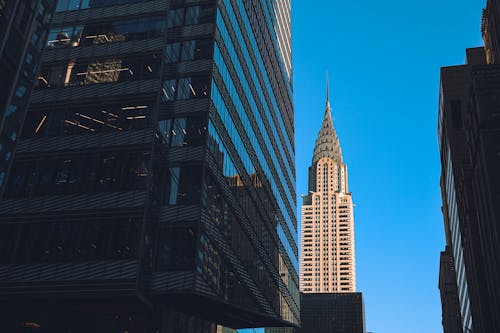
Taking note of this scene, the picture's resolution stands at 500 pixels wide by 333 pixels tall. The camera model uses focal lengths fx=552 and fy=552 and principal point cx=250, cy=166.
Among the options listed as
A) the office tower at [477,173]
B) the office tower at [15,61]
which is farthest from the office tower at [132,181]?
the office tower at [477,173]

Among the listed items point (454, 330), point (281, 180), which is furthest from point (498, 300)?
point (454, 330)

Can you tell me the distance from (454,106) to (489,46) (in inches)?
504

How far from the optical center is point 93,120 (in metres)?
45.7

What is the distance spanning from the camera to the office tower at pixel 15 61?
92.4ft

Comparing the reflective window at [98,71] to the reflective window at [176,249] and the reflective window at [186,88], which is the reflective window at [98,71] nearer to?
the reflective window at [186,88]

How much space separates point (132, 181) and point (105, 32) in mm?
15890

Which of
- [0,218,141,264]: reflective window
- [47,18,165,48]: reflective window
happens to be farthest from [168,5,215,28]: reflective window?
[0,218,141,264]: reflective window

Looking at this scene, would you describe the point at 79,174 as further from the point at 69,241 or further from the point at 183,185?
the point at 183,185

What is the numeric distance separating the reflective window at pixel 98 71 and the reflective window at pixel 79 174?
7.45m

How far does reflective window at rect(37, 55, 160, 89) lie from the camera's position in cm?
4678

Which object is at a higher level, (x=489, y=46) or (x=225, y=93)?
(x=489, y=46)

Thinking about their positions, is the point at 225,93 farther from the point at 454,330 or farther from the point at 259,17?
the point at 454,330

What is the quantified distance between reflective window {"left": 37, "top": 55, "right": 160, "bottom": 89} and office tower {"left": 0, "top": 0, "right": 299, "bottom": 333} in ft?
0.38

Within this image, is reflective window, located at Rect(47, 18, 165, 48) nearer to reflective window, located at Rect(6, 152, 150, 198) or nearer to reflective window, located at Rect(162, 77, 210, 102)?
reflective window, located at Rect(162, 77, 210, 102)
